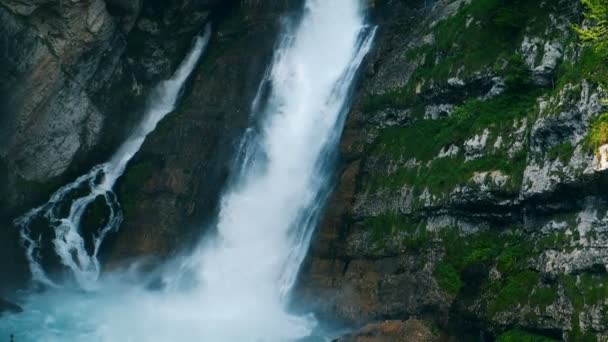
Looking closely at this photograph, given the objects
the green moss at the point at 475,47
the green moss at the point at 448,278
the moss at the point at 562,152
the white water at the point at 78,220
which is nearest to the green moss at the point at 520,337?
the green moss at the point at 448,278

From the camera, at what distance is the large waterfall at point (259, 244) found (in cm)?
3500

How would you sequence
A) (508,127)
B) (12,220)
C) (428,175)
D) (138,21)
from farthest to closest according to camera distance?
(138,21), (12,220), (428,175), (508,127)

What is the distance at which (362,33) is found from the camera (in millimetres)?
42531

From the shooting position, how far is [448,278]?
99.6 feet

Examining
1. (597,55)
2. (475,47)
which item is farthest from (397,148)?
(597,55)

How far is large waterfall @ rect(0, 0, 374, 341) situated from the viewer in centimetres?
3500

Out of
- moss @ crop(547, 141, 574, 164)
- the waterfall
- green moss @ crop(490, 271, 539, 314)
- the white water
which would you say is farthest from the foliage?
the white water

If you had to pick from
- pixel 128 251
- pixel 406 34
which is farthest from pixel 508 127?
pixel 128 251

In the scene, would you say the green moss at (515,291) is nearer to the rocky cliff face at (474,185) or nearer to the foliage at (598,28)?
the rocky cliff face at (474,185)

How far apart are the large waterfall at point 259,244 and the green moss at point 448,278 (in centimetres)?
705

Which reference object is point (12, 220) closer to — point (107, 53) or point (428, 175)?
point (107, 53)

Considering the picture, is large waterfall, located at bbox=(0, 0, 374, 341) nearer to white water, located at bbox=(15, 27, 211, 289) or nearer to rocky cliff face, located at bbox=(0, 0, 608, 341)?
white water, located at bbox=(15, 27, 211, 289)

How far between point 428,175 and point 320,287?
7.45 m

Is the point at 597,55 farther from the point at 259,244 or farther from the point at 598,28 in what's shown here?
the point at 259,244
